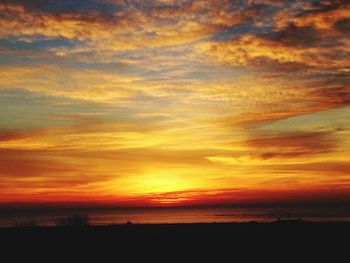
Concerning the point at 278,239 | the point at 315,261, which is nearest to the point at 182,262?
the point at 315,261

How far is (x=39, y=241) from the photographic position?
24531 millimetres

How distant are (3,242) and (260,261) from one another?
524 inches

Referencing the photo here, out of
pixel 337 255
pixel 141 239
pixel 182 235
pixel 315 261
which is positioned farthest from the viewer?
pixel 182 235

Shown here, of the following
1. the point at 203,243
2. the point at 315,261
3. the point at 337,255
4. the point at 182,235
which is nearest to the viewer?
the point at 315,261

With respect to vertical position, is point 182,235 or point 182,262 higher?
point 182,235

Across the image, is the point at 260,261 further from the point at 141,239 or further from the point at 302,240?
the point at 141,239

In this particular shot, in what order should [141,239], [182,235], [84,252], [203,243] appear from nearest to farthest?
[84,252]
[203,243]
[141,239]
[182,235]

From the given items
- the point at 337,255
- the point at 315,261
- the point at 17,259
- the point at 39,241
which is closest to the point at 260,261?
the point at 315,261

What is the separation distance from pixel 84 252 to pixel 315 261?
368 inches

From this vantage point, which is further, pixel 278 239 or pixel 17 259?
pixel 278 239

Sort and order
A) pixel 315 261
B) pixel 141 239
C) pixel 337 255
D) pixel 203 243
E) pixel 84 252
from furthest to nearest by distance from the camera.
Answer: pixel 141 239 → pixel 203 243 → pixel 84 252 → pixel 337 255 → pixel 315 261

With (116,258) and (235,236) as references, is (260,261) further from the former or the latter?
(235,236)

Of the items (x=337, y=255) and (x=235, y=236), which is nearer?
(x=337, y=255)

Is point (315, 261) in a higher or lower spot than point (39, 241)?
lower
